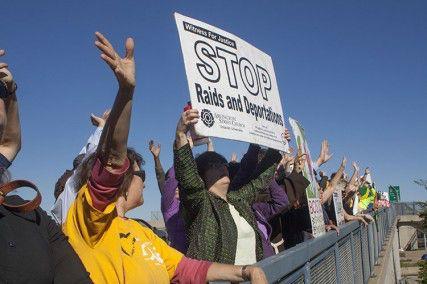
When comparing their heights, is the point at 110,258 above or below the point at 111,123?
below

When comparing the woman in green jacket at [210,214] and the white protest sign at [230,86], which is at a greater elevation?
the white protest sign at [230,86]

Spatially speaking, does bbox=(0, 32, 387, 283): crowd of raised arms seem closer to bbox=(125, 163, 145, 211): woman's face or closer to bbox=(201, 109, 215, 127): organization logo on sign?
bbox=(125, 163, 145, 211): woman's face

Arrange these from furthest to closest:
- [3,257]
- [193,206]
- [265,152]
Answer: [265,152], [193,206], [3,257]

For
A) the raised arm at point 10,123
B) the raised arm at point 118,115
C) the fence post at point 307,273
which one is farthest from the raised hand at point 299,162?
the raised arm at point 10,123

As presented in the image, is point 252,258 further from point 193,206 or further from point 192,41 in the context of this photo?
point 192,41

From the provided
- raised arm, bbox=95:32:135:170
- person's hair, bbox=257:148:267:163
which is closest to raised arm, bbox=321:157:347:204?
person's hair, bbox=257:148:267:163

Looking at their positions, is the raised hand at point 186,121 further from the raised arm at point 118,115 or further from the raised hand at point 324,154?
the raised hand at point 324,154

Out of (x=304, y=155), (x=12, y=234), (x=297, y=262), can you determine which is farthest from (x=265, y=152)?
(x=12, y=234)

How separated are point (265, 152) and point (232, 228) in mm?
1659

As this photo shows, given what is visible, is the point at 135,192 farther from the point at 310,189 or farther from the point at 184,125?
the point at 310,189

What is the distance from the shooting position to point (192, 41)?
3854mm

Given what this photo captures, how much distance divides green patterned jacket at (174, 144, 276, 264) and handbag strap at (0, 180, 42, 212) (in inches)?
58.3

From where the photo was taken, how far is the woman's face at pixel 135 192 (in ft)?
9.78

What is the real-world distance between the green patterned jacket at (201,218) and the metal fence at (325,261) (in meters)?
0.46
